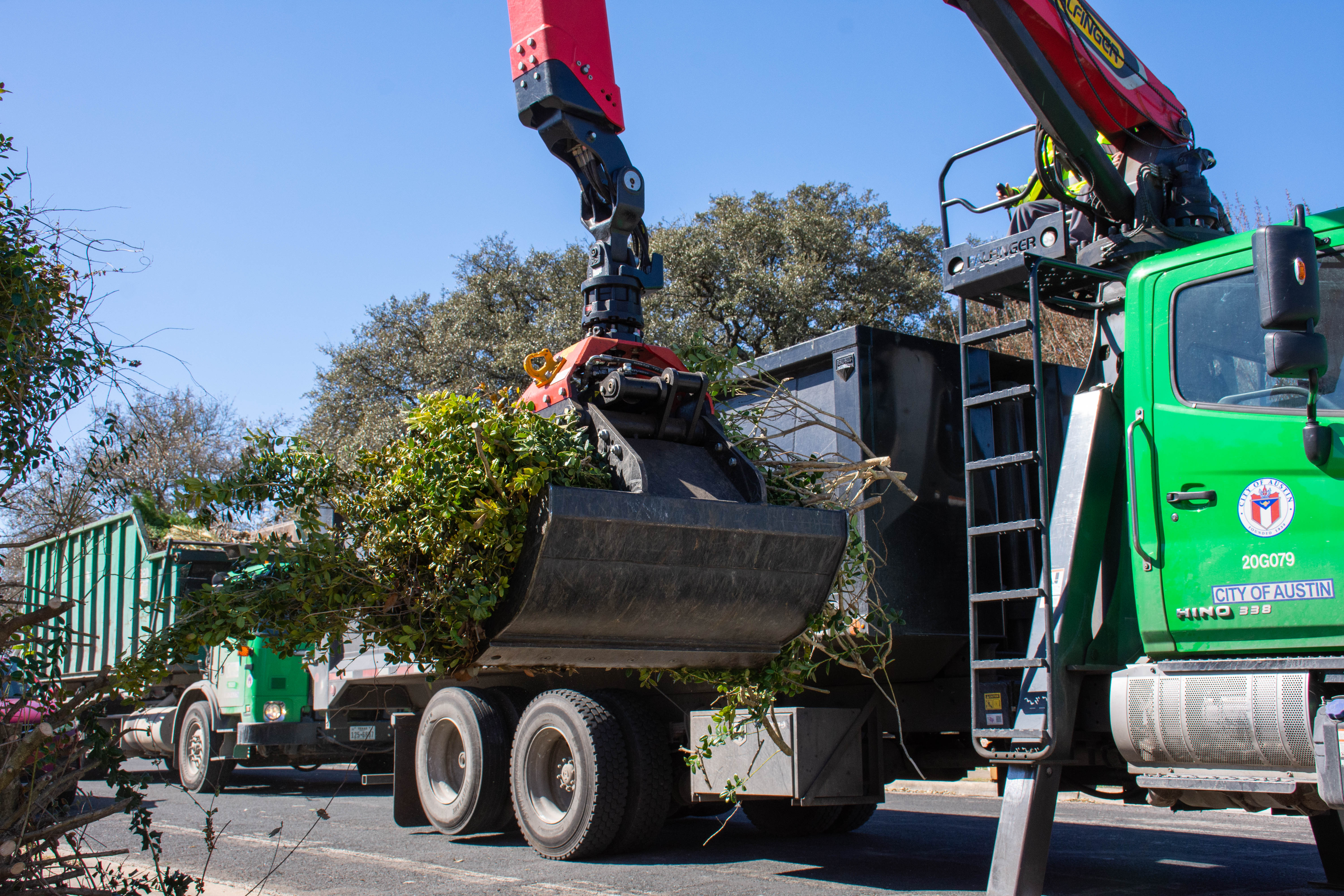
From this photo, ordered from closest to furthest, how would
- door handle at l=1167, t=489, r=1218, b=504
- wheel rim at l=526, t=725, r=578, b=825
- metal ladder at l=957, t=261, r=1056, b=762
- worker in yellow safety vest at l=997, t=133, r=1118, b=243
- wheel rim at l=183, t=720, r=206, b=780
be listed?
door handle at l=1167, t=489, r=1218, b=504 < metal ladder at l=957, t=261, r=1056, b=762 < worker in yellow safety vest at l=997, t=133, r=1118, b=243 < wheel rim at l=526, t=725, r=578, b=825 < wheel rim at l=183, t=720, r=206, b=780

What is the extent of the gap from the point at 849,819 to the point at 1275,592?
14.4ft

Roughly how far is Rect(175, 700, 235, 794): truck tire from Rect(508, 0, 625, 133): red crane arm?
925 cm

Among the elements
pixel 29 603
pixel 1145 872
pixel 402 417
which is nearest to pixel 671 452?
pixel 402 417

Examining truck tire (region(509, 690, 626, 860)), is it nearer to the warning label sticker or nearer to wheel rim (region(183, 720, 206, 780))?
the warning label sticker

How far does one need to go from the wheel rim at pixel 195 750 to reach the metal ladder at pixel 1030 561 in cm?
925

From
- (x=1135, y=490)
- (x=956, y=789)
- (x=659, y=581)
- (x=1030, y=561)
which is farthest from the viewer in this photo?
(x=956, y=789)

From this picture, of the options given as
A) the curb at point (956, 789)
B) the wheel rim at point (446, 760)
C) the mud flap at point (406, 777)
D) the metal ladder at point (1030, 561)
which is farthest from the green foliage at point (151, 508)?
the curb at point (956, 789)

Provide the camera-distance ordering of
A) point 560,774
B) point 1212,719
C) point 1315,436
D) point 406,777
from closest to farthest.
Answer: point 1315,436
point 1212,719
point 560,774
point 406,777

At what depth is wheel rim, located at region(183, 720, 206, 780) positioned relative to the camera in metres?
11.9

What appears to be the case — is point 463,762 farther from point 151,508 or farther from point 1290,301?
point 1290,301

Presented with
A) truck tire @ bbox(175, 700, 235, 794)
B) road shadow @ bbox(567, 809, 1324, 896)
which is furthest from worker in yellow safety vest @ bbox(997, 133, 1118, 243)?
truck tire @ bbox(175, 700, 235, 794)

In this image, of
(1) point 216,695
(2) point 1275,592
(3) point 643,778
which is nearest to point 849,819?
(3) point 643,778

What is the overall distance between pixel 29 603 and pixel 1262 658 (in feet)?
14.1

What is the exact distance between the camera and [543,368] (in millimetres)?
4203
